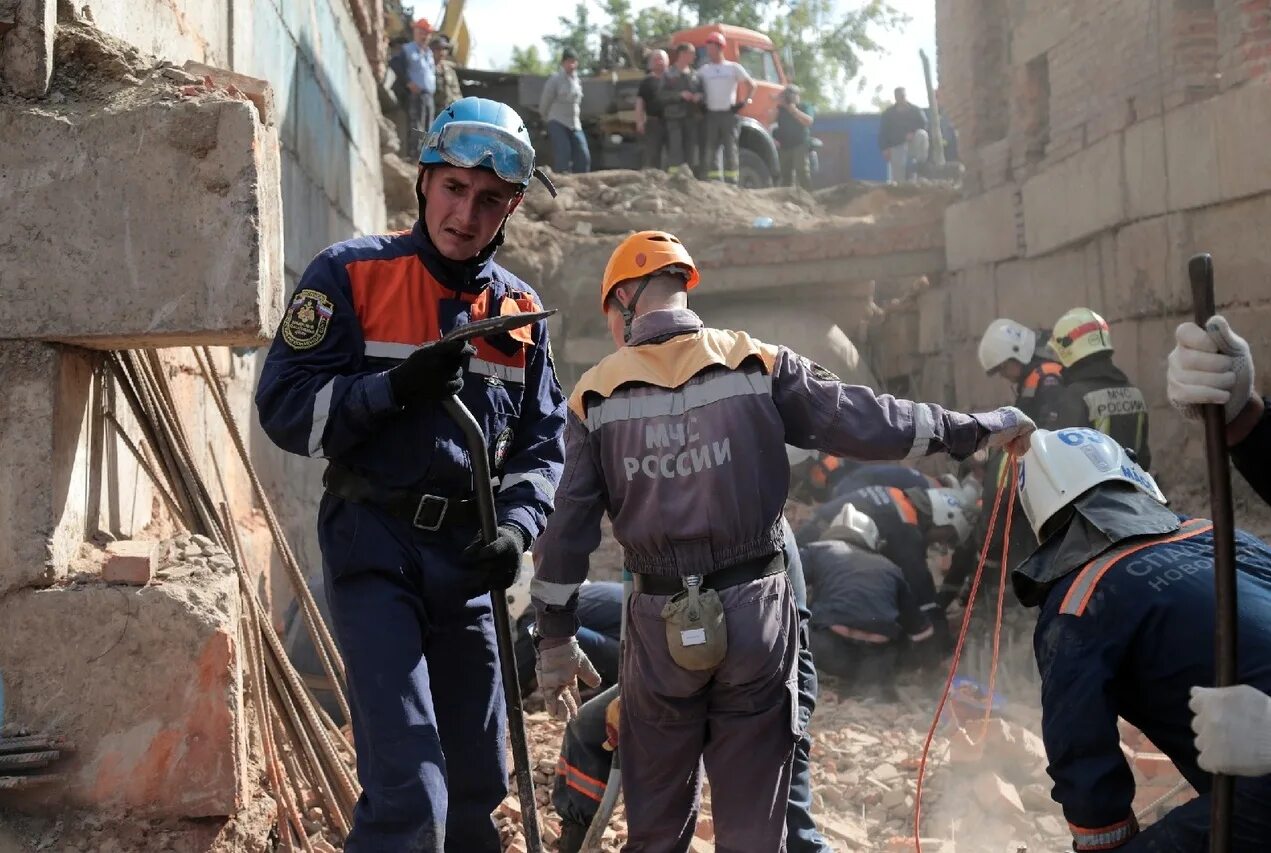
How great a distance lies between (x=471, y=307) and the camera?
124 inches

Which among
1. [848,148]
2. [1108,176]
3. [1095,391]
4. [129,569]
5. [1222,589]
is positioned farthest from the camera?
[848,148]

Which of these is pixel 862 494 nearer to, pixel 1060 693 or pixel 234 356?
pixel 234 356

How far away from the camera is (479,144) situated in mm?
3104

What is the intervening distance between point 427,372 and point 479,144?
62cm

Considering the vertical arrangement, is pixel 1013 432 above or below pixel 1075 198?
below

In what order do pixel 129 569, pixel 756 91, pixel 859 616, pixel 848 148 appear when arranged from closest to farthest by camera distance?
pixel 129 569 → pixel 859 616 → pixel 756 91 → pixel 848 148

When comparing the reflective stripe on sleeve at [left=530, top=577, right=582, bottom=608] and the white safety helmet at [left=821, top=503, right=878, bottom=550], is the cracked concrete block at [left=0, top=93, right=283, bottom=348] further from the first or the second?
the white safety helmet at [left=821, top=503, right=878, bottom=550]

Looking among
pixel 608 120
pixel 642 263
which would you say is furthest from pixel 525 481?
pixel 608 120

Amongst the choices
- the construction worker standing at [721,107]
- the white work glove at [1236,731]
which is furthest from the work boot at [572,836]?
the construction worker standing at [721,107]

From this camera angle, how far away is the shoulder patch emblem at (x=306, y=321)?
2914 millimetres

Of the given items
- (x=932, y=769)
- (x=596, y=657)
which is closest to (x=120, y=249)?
(x=596, y=657)

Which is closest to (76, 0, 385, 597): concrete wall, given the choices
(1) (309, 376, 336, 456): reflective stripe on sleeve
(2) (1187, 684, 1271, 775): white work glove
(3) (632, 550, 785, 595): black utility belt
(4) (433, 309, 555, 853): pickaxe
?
(1) (309, 376, 336, 456): reflective stripe on sleeve

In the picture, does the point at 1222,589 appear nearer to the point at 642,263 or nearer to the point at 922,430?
the point at 922,430

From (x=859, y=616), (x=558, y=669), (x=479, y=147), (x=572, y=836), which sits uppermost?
(x=479, y=147)
